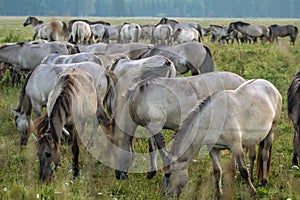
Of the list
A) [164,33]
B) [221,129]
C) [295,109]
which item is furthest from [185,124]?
[164,33]

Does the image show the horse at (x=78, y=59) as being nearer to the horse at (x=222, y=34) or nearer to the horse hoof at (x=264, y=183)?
the horse hoof at (x=264, y=183)

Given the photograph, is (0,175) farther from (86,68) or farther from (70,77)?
(86,68)

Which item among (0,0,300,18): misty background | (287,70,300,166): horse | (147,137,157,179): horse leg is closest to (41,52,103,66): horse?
(147,137,157,179): horse leg

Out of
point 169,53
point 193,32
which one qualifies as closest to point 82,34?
point 193,32

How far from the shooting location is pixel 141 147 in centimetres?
783

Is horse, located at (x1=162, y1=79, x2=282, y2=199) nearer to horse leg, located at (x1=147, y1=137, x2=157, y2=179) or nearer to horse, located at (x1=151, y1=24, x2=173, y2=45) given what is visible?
horse leg, located at (x1=147, y1=137, x2=157, y2=179)

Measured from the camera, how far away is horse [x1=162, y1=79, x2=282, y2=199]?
5.07 metres

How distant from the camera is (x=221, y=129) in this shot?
5309 millimetres

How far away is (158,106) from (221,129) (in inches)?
58.9

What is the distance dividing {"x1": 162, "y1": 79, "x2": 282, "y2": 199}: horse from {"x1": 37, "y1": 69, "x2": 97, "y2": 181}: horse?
162cm

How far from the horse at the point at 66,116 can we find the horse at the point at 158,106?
592 mm

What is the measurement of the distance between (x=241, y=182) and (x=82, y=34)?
1484 centimetres

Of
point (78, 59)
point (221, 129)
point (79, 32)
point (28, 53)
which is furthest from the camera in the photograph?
point (79, 32)

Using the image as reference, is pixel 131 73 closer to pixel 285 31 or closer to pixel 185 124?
pixel 185 124
